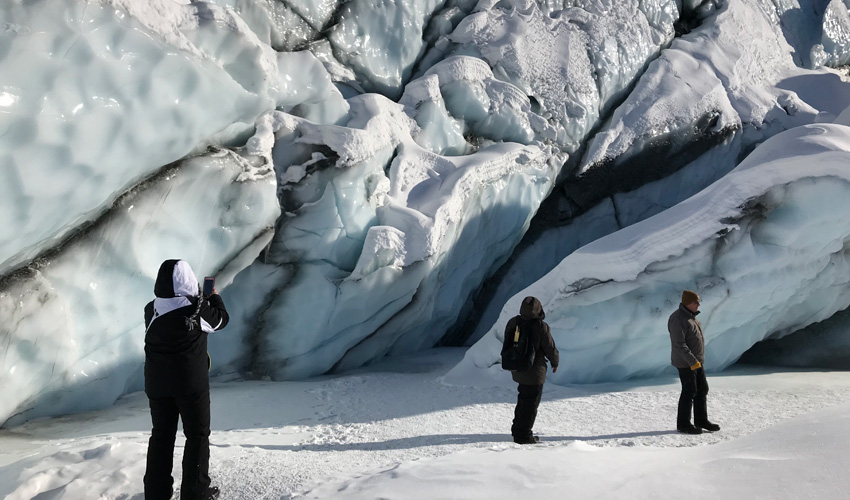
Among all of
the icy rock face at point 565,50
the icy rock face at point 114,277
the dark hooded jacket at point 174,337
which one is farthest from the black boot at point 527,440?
the icy rock face at point 565,50

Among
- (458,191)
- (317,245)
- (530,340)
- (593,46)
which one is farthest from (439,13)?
(530,340)

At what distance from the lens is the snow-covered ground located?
7.33ft

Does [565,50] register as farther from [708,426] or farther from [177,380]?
[177,380]

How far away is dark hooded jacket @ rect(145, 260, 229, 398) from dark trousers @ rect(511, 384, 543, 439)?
170cm

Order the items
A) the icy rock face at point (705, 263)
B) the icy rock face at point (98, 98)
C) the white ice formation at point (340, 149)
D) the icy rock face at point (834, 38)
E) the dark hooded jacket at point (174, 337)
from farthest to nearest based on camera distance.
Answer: the icy rock face at point (834, 38) → the icy rock face at point (705, 263) → the white ice formation at point (340, 149) → the icy rock face at point (98, 98) → the dark hooded jacket at point (174, 337)

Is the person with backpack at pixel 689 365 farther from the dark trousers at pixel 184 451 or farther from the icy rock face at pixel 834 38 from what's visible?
the icy rock face at pixel 834 38

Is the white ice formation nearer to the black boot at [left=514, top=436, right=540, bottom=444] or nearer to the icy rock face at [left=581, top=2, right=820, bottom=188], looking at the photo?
the icy rock face at [left=581, top=2, right=820, bottom=188]

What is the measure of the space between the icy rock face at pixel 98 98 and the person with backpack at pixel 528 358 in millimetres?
2512

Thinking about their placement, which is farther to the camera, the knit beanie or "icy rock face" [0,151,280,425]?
"icy rock face" [0,151,280,425]

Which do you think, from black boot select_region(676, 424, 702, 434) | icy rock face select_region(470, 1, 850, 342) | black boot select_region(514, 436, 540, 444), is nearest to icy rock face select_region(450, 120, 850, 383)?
black boot select_region(676, 424, 702, 434)

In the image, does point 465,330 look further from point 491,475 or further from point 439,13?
point 491,475

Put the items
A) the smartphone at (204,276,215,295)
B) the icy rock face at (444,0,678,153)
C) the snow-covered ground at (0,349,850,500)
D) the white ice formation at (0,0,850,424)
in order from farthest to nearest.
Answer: the icy rock face at (444,0,678,153) → the white ice formation at (0,0,850,424) → the smartphone at (204,276,215,295) → the snow-covered ground at (0,349,850,500)

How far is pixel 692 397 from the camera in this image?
363 centimetres

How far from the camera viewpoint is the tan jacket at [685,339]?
3.66 metres
